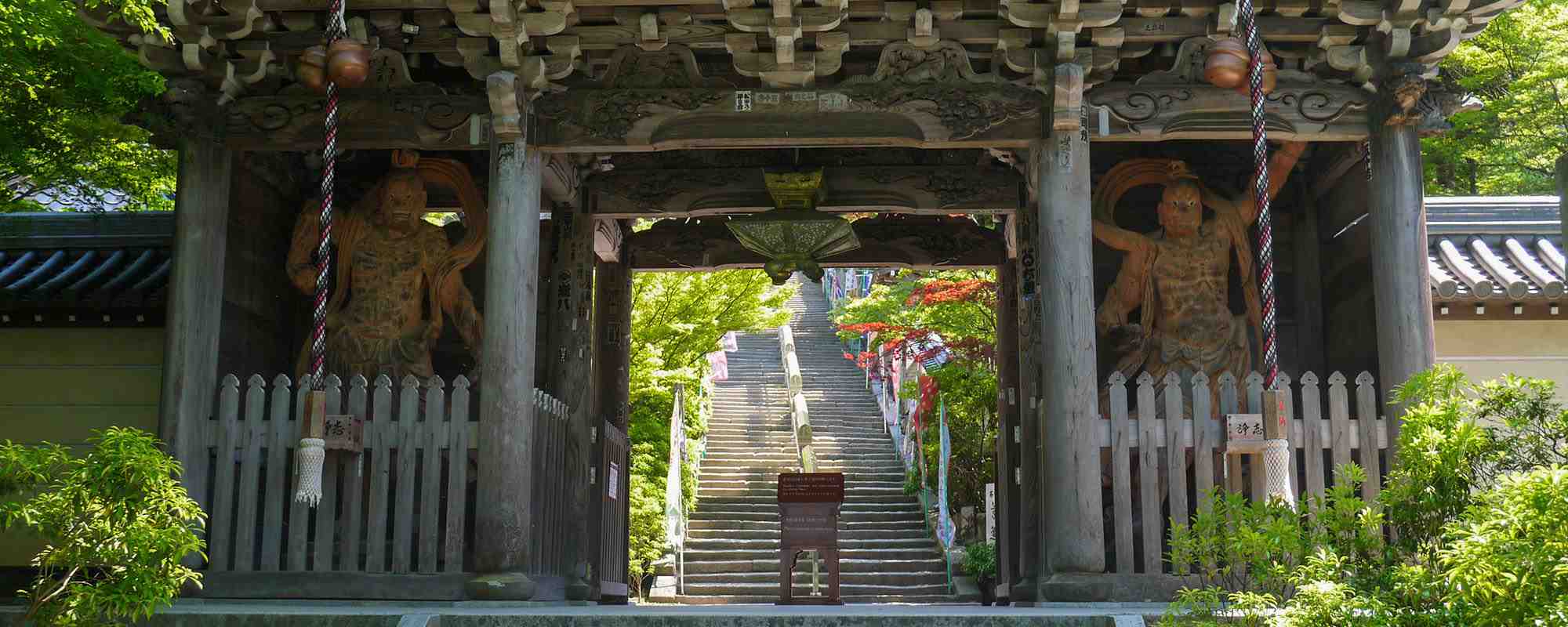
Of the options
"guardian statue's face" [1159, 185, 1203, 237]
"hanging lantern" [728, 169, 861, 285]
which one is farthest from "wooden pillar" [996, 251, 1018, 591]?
"guardian statue's face" [1159, 185, 1203, 237]

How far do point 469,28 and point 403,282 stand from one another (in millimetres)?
2340

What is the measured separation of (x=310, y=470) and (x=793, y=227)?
13.8 ft

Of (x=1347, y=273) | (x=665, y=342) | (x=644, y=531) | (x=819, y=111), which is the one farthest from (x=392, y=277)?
(x=665, y=342)

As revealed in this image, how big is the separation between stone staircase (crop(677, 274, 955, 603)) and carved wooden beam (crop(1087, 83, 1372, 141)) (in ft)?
26.6

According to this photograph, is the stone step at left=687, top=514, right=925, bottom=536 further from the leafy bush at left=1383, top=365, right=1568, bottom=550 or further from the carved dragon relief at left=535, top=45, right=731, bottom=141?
the leafy bush at left=1383, top=365, right=1568, bottom=550

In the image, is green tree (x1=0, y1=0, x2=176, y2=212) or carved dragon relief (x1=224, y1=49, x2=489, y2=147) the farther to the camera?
carved dragon relief (x1=224, y1=49, x2=489, y2=147)

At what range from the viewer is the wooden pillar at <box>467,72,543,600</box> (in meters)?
8.39

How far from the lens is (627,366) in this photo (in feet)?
41.5

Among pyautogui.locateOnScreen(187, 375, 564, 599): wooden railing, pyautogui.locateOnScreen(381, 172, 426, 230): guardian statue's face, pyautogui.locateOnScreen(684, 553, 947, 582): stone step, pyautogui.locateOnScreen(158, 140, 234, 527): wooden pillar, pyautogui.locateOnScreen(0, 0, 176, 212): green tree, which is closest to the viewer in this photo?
pyautogui.locateOnScreen(0, 0, 176, 212): green tree

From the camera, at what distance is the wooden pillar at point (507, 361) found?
330 inches

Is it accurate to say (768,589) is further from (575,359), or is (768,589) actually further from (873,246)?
(575,359)

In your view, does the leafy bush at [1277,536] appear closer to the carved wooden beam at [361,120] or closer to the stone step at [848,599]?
the carved wooden beam at [361,120]

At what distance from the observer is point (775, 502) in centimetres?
1953

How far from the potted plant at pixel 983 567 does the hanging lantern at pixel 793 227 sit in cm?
562
